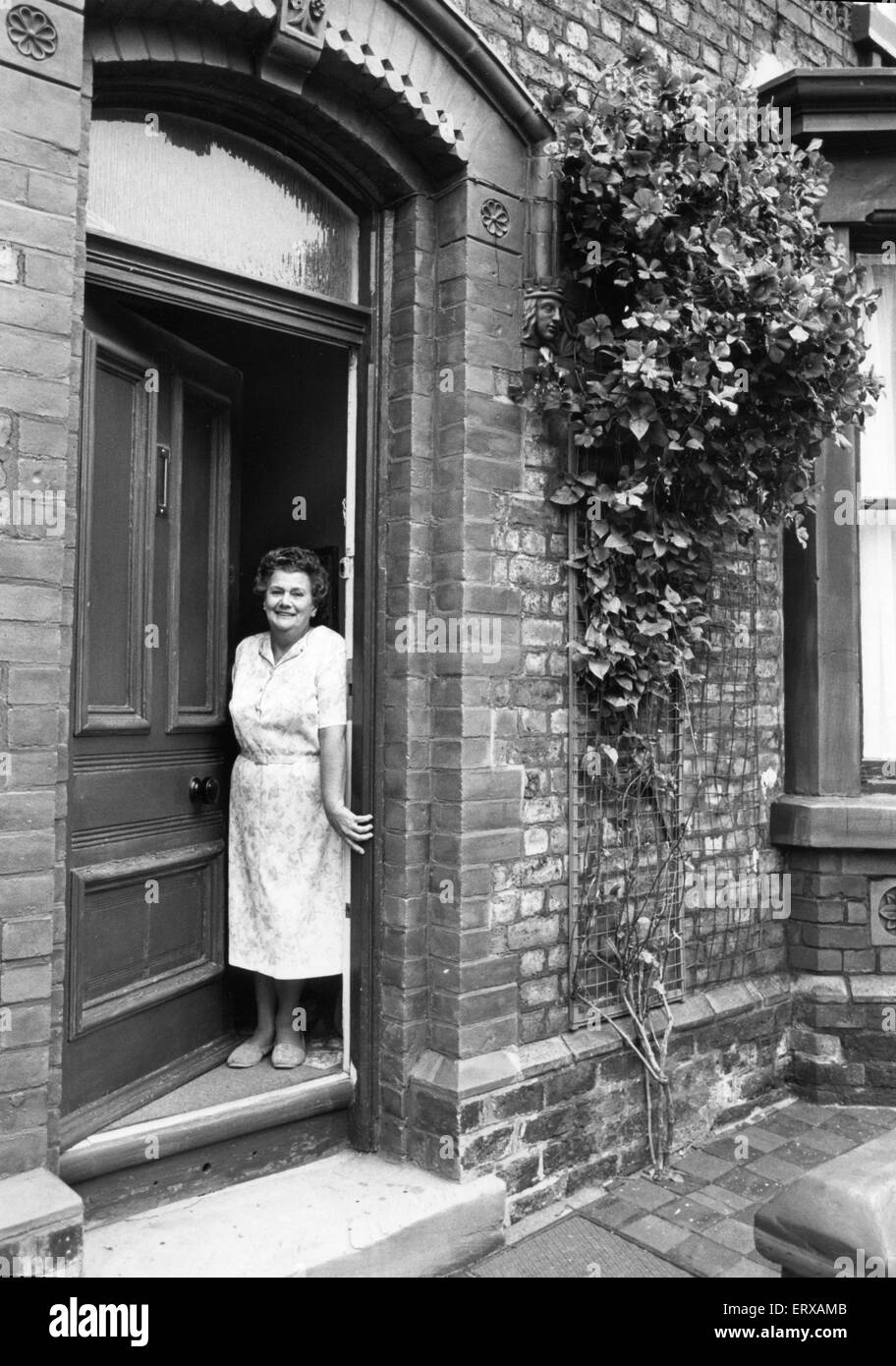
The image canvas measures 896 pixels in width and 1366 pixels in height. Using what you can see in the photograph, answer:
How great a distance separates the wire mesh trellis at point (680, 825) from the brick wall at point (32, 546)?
1.87 meters

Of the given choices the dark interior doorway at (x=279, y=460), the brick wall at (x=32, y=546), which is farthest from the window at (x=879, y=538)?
the brick wall at (x=32, y=546)

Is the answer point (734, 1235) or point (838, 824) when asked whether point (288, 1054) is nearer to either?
point (734, 1235)

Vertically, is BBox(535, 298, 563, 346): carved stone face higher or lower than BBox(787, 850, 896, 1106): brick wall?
higher

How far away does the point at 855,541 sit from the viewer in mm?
4891

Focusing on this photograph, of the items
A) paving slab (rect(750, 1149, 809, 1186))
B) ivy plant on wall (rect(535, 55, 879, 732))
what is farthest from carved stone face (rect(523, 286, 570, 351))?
paving slab (rect(750, 1149, 809, 1186))

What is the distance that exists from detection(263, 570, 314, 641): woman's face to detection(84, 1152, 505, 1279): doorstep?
1822 mm

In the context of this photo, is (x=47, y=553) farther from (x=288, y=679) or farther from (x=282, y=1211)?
(x=282, y=1211)

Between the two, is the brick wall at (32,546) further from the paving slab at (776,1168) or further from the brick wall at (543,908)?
the paving slab at (776,1168)

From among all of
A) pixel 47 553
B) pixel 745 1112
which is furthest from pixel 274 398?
pixel 745 1112

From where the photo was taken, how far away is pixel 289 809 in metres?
3.80

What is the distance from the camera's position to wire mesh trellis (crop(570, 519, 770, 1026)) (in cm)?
393

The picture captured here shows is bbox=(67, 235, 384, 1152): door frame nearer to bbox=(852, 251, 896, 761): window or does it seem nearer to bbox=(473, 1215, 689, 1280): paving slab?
bbox=(473, 1215, 689, 1280): paving slab

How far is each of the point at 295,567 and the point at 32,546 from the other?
1.36 m

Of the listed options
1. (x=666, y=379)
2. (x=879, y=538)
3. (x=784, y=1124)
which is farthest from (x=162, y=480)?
(x=784, y=1124)
